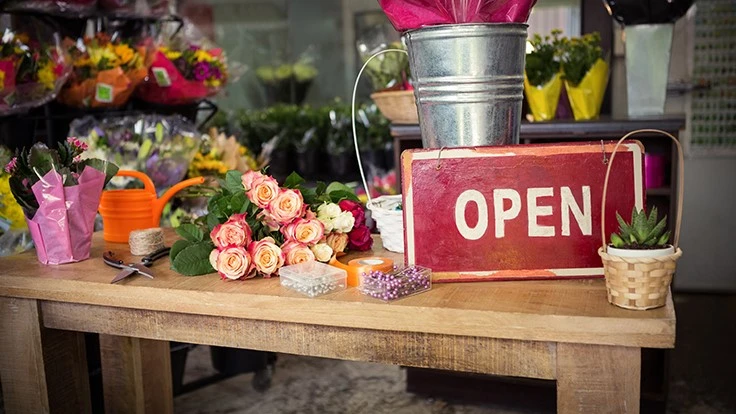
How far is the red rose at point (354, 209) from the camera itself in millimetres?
1701

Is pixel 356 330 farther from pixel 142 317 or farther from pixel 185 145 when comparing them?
pixel 185 145

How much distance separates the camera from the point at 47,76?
A: 2.69 m

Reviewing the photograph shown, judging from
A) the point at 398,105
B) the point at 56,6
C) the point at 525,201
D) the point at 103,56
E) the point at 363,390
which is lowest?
the point at 363,390

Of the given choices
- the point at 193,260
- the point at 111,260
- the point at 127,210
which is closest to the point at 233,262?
the point at 193,260

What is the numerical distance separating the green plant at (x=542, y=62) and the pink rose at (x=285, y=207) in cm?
181

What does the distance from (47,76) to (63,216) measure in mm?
1169

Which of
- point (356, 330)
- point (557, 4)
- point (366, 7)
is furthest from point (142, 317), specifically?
point (366, 7)

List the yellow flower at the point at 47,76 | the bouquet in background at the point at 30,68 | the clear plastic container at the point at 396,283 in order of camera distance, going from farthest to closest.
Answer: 1. the yellow flower at the point at 47,76
2. the bouquet in background at the point at 30,68
3. the clear plastic container at the point at 396,283

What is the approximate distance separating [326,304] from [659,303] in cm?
56

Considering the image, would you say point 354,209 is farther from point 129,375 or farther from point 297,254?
point 129,375

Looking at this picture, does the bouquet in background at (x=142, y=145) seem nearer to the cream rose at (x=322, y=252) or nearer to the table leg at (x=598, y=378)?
the cream rose at (x=322, y=252)

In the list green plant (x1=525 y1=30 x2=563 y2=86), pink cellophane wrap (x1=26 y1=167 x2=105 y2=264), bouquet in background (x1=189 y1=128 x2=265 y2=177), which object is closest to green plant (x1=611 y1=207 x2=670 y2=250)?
pink cellophane wrap (x1=26 y1=167 x2=105 y2=264)

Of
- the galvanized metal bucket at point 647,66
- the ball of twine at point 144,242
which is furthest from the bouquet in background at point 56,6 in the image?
the galvanized metal bucket at point 647,66

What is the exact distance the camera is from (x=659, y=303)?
1.27 m
